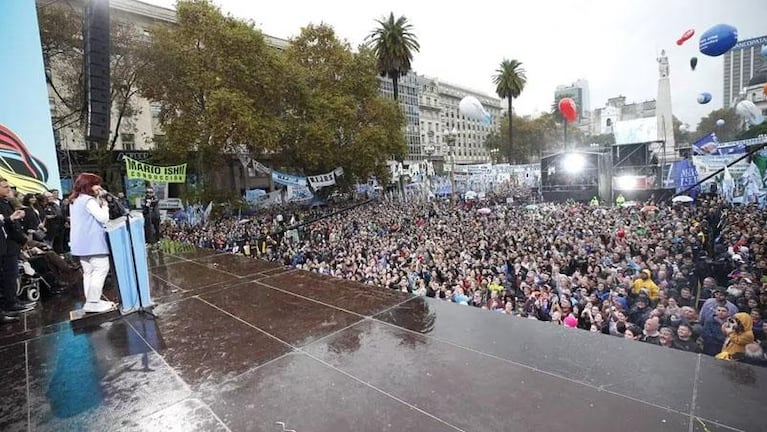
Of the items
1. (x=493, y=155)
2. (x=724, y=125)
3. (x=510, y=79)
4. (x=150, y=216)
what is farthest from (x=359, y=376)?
(x=724, y=125)

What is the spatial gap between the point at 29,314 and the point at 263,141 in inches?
800

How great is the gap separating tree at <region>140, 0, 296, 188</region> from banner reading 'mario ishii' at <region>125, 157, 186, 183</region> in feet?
9.60

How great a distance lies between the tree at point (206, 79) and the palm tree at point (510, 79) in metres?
37.6

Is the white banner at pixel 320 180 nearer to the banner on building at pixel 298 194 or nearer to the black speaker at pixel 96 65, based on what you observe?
the banner on building at pixel 298 194

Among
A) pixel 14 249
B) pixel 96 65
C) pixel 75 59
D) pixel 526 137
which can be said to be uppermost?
pixel 526 137

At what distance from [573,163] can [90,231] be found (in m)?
30.1

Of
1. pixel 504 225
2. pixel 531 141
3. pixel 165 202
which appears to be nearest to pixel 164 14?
pixel 165 202

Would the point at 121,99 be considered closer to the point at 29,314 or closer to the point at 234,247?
the point at 234,247

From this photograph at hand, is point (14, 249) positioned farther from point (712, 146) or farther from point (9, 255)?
point (712, 146)

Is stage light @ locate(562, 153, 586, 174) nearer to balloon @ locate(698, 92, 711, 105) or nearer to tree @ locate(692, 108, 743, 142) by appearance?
balloon @ locate(698, 92, 711, 105)

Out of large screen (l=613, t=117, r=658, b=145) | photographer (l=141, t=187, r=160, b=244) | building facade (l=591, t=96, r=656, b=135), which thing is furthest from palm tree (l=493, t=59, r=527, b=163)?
building facade (l=591, t=96, r=656, b=135)

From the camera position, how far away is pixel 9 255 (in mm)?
4133

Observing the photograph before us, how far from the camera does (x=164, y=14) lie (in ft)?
109

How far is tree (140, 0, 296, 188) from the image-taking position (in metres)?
21.5
